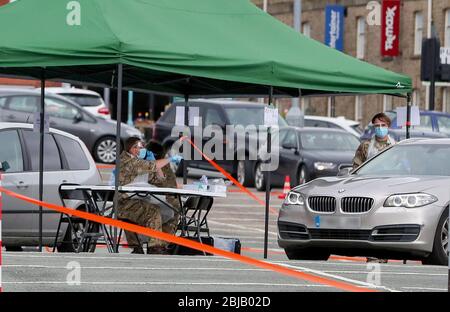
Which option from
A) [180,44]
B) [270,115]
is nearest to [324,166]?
[270,115]

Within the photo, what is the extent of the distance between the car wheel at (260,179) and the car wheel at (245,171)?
0.86 ft

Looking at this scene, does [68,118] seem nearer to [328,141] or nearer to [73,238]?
[328,141]

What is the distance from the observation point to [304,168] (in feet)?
101

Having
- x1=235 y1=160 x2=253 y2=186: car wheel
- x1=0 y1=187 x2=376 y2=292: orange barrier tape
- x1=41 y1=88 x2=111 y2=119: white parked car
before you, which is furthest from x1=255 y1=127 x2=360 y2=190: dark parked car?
x1=0 y1=187 x2=376 y2=292: orange barrier tape

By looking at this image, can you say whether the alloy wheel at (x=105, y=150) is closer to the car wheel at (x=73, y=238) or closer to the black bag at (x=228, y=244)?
the car wheel at (x=73, y=238)

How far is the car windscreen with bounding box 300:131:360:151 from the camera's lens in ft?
103

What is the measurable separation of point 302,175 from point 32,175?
45.6ft

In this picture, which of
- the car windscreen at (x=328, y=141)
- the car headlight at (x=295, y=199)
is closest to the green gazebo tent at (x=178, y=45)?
the car headlight at (x=295, y=199)

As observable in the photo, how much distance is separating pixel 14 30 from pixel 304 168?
631 inches

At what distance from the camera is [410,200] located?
609 inches

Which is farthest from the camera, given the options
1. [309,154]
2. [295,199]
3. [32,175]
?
[309,154]

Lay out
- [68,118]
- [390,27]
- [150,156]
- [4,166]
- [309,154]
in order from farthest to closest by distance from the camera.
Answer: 1. [390,27]
2. [68,118]
3. [309,154]
4. [150,156]
5. [4,166]

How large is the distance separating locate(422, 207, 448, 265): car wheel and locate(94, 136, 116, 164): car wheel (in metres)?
20.7
